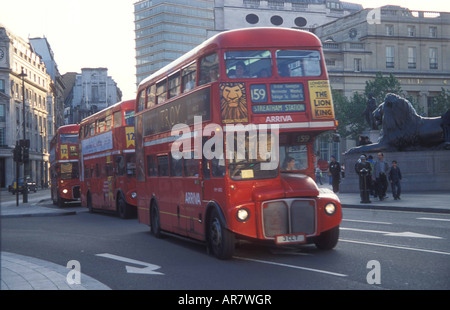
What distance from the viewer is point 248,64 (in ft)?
37.0

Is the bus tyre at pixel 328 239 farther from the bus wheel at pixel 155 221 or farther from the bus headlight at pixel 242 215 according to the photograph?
the bus wheel at pixel 155 221

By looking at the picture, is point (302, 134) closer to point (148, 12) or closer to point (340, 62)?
point (340, 62)

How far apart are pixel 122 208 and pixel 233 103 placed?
13.4m

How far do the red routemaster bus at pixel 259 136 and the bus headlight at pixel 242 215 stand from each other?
16mm

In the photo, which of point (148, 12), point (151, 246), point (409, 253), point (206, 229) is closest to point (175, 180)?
point (151, 246)

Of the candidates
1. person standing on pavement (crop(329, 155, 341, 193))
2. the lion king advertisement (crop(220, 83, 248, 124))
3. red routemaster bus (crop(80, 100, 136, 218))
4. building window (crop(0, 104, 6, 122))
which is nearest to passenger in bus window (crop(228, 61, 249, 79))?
the lion king advertisement (crop(220, 83, 248, 124))

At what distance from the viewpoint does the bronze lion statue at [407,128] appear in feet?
102

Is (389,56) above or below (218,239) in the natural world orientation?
above

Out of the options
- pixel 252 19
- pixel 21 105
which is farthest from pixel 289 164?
pixel 252 19

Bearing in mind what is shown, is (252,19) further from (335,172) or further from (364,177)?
(364,177)

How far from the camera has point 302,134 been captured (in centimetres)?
1163

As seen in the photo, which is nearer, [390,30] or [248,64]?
[248,64]

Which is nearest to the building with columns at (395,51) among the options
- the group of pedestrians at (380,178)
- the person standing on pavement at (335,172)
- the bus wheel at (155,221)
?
the person standing on pavement at (335,172)
